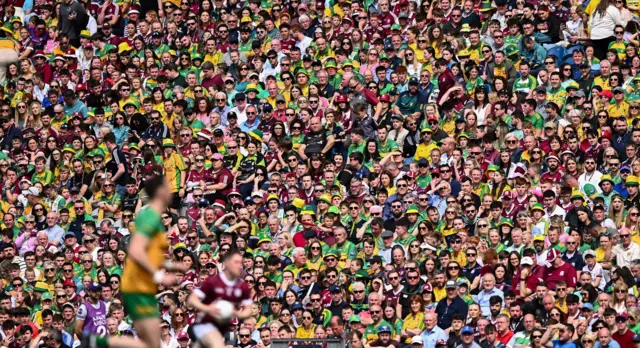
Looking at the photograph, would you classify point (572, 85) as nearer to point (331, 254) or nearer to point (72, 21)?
point (331, 254)

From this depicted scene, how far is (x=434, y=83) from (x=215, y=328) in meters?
10.4

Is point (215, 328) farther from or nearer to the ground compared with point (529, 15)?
farther from the ground

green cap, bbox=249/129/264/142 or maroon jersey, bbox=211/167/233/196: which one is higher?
green cap, bbox=249/129/264/142

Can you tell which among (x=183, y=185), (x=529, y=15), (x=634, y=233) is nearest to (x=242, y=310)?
(x=634, y=233)

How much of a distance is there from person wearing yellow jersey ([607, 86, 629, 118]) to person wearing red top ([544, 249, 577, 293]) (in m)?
3.53

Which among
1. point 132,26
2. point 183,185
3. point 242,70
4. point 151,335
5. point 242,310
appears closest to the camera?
point 151,335

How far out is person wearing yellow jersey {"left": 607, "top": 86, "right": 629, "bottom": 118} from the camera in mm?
23297

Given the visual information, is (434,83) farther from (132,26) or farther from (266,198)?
(132,26)

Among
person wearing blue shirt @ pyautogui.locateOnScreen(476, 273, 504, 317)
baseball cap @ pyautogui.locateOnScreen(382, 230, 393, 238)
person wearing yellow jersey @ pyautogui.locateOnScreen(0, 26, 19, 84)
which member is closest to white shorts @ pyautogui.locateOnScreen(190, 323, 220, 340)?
person wearing blue shirt @ pyautogui.locateOnScreen(476, 273, 504, 317)

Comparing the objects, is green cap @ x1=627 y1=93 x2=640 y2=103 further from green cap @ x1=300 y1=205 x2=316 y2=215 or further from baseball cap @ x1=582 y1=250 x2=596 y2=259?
green cap @ x1=300 y1=205 x2=316 y2=215

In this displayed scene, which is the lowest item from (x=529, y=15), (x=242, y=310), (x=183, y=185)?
(x=183, y=185)

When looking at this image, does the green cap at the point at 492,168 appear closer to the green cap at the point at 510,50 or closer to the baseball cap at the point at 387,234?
the baseball cap at the point at 387,234

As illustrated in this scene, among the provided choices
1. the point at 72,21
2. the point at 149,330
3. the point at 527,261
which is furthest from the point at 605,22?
the point at 149,330

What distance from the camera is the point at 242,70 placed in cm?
2650
